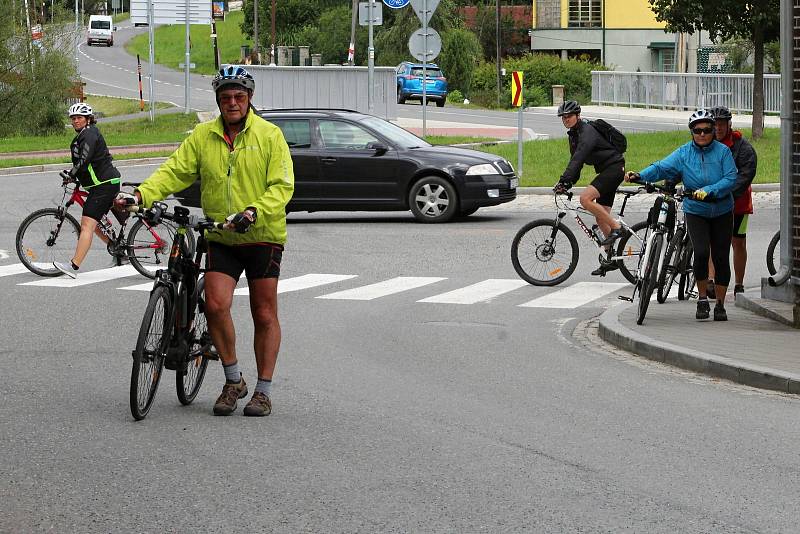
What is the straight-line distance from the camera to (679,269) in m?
13.3

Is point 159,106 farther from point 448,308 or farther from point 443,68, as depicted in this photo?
point 448,308

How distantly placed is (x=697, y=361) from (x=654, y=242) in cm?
231

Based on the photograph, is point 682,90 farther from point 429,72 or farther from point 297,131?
point 297,131

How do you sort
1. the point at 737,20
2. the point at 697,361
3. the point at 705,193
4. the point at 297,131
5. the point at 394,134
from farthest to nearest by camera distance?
1. the point at 737,20
2. the point at 394,134
3. the point at 297,131
4. the point at 705,193
5. the point at 697,361

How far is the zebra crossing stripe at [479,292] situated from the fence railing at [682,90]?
33042 millimetres

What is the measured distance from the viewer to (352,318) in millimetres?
12781

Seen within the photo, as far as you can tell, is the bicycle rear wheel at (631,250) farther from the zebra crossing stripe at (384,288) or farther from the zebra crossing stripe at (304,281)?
the zebra crossing stripe at (304,281)

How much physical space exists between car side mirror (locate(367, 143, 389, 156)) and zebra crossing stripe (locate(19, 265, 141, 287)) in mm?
5180

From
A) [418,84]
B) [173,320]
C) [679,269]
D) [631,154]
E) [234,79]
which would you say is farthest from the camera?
[418,84]

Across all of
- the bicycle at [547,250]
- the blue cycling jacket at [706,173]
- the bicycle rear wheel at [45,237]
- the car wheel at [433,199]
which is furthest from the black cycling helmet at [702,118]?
the car wheel at [433,199]

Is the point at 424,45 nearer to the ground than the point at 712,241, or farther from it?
farther from it

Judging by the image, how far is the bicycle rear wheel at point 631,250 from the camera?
1433cm

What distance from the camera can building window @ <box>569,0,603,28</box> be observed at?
99.0m

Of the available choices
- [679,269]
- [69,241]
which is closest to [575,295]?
[679,269]
